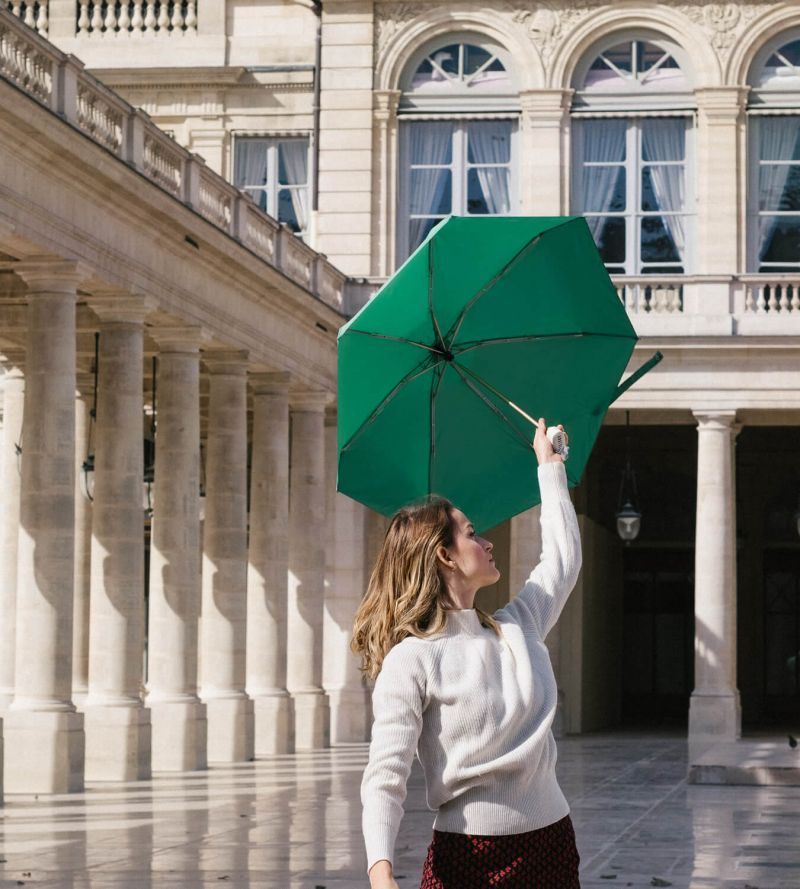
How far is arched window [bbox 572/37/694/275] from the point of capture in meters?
38.8

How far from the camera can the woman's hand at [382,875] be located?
474 cm

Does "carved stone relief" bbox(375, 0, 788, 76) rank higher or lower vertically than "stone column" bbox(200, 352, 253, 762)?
higher

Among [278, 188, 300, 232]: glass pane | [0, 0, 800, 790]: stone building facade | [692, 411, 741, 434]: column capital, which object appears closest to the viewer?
[0, 0, 800, 790]: stone building facade

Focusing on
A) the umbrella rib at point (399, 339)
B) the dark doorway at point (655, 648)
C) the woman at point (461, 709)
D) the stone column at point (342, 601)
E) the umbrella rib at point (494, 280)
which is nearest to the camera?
the woman at point (461, 709)

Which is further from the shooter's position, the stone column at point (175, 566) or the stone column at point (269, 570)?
the stone column at point (269, 570)

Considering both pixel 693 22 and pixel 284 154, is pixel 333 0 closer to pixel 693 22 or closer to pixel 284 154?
pixel 284 154

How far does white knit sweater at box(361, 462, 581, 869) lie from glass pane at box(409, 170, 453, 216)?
112 feet

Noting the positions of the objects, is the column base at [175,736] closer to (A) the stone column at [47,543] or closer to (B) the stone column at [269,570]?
(A) the stone column at [47,543]

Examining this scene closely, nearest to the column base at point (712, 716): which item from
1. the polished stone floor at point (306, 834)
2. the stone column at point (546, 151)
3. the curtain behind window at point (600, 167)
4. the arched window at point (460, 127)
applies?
the curtain behind window at point (600, 167)

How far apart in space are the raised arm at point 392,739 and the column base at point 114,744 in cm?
2089

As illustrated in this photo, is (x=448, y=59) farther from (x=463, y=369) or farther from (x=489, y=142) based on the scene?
(x=463, y=369)

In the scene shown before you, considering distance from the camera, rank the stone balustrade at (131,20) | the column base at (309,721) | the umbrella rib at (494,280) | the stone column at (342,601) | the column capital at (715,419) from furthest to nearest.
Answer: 1. the stone balustrade at (131,20)
2. the column capital at (715,419)
3. the stone column at (342,601)
4. the column base at (309,721)
5. the umbrella rib at (494,280)

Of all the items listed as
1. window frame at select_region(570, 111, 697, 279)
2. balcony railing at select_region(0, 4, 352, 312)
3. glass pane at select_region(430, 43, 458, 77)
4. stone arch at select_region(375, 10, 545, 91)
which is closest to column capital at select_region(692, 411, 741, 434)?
window frame at select_region(570, 111, 697, 279)

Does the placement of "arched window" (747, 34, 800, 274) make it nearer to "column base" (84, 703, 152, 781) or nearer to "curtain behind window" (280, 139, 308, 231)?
"curtain behind window" (280, 139, 308, 231)
